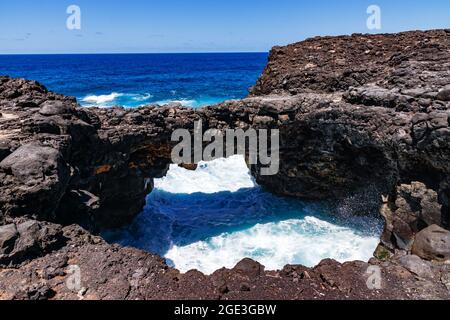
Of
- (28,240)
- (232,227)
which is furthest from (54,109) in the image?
(232,227)

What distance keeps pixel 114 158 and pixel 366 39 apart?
13.8 m

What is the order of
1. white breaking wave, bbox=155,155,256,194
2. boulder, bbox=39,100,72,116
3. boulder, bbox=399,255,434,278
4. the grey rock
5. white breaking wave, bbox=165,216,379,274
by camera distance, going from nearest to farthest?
boulder, bbox=399,255,434,278 → the grey rock → boulder, bbox=39,100,72,116 → white breaking wave, bbox=165,216,379,274 → white breaking wave, bbox=155,155,256,194

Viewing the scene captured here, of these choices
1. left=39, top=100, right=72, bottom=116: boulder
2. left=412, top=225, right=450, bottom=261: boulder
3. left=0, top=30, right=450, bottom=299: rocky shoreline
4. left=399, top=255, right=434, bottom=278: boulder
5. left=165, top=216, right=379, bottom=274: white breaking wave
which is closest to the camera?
left=0, top=30, right=450, bottom=299: rocky shoreline

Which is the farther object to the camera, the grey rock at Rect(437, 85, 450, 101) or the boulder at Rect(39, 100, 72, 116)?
the boulder at Rect(39, 100, 72, 116)

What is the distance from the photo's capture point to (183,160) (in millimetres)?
15719

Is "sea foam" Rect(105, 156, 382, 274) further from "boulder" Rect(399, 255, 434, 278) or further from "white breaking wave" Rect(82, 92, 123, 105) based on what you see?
"white breaking wave" Rect(82, 92, 123, 105)

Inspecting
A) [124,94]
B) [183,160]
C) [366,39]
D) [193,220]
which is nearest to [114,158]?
[183,160]

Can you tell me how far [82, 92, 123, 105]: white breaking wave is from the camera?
4872 cm

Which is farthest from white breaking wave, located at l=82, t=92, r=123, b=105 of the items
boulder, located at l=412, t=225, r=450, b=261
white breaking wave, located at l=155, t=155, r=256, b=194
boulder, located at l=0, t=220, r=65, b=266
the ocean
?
boulder, located at l=412, t=225, r=450, b=261

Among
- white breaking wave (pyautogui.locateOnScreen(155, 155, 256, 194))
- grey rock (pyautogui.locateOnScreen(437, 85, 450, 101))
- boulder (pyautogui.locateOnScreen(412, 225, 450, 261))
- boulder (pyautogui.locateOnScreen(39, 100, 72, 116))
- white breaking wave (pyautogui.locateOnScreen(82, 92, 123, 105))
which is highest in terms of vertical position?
white breaking wave (pyautogui.locateOnScreen(82, 92, 123, 105))

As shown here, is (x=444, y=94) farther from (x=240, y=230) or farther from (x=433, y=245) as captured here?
(x=240, y=230)

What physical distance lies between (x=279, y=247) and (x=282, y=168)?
414 centimetres

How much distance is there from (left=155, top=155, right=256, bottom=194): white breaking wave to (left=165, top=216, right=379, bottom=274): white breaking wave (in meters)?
5.38

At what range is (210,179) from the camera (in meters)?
22.2
